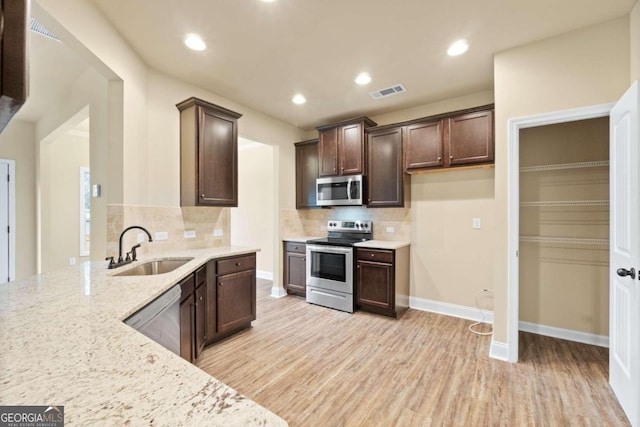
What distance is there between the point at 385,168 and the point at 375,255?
1.20 meters

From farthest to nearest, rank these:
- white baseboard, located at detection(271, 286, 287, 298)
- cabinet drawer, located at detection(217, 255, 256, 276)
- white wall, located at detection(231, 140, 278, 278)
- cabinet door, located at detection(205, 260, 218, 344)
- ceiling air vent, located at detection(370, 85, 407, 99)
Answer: white wall, located at detection(231, 140, 278, 278)
white baseboard, located at detection(271, 286, 287, 298)
ceiling air vent, located at detection(370, 85, 407, 99)
cabinet drawer, located at detection(217, 255, 256, 276)
cabinet door, located at detection(205, 260, 218, 344)

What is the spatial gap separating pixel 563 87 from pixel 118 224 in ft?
13.2

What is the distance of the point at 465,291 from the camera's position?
3.57m

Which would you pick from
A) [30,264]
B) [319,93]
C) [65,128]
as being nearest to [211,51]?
[319,93]

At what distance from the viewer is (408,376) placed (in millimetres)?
2311

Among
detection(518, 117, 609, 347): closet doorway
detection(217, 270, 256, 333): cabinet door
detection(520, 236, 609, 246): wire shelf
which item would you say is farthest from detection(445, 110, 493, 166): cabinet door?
detection(217, 270, 256, 333): cabinet door

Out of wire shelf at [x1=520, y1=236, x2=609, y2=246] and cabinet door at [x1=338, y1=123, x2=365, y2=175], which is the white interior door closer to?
wire shelf at [x1=520, y1=236, x2=609, y2=246]

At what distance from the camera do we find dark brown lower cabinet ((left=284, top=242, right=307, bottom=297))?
4.30 metres

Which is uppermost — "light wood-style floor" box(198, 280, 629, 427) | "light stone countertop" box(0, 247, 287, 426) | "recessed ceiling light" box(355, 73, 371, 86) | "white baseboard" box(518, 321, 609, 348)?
"recessed ceiling light" box(355, 73, 371, 86)

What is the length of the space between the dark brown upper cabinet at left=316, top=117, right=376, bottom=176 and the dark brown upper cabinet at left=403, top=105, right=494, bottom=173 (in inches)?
24.6

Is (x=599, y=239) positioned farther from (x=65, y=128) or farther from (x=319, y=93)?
(x=65, y=128)

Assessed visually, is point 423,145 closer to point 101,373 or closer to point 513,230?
point 513,230

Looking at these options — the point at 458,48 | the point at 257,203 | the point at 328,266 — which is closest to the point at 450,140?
the point at 458,48

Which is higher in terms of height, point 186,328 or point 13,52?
point 13,52
